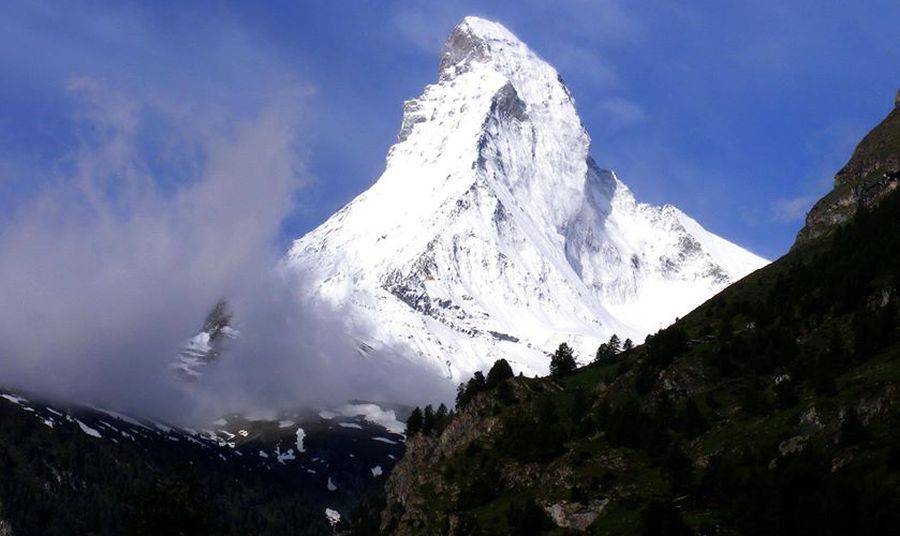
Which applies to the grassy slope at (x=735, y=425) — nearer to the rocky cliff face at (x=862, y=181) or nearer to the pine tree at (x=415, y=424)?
the rocky cliff face at (x=862, y=181)

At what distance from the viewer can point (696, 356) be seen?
403 feet

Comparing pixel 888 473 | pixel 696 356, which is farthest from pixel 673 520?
pixel 696 356

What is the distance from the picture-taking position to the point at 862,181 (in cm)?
17075

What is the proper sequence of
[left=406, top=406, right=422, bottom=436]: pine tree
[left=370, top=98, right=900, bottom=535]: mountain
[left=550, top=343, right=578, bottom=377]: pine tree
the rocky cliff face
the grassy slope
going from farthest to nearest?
[left=550, top=343, right=578, bottom=377]: pine tree, the rocky cliff face, [left=406, top=406, right=422, bottom=436]: pine tree, [left=370, top=98, right=900, bottom=535]: mountain, the grassy slope

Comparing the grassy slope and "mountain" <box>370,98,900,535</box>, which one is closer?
the grassy slope

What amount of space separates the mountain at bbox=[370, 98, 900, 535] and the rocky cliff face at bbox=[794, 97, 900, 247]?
1542cm

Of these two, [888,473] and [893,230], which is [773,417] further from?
[893,230]

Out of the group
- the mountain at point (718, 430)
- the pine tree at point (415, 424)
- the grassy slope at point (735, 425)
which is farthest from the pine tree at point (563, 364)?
the pine tree at point (415, 424)

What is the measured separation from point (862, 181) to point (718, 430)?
8480 centimetres

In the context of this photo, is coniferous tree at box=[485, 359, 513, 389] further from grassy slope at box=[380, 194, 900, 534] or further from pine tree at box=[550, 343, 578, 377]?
pine tree at box=[550, 343, 578, 377]

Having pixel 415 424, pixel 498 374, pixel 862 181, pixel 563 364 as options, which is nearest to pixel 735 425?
pixel 498 374

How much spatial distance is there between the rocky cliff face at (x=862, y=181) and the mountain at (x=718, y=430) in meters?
15.4

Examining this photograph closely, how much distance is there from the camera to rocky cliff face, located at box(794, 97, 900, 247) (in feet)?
533

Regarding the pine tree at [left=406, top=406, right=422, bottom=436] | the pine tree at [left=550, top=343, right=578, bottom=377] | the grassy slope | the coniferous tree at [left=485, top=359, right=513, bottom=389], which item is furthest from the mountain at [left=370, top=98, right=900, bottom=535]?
the pine tree at [left=550, top=343, right=578, bottom=377]
